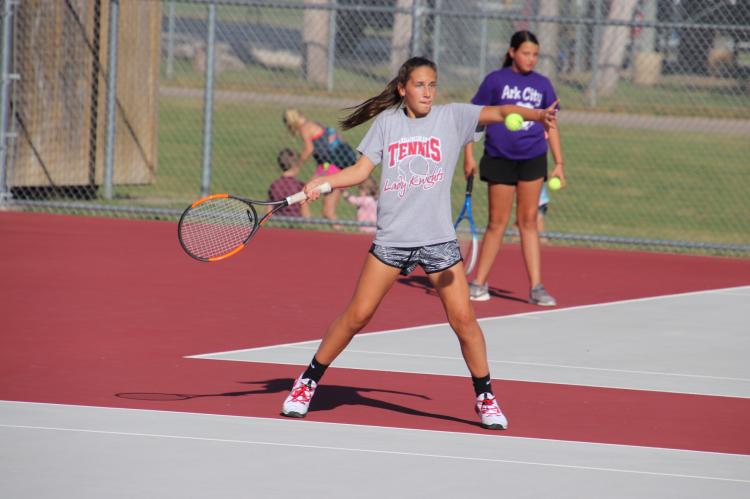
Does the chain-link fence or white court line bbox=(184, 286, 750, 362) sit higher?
the chain-link fence

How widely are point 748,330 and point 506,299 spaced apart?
202 centimetres

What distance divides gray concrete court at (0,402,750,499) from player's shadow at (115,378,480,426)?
0.38 metres

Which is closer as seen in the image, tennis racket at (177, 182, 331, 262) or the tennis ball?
the tennis ball

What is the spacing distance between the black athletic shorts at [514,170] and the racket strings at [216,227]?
2.76 metres

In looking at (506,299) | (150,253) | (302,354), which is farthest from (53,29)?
(302,354)

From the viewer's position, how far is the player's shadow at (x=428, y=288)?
11.5m

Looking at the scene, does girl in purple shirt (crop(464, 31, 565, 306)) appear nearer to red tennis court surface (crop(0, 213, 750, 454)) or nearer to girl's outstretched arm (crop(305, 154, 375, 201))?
red tennis court surface (crop(0, 213, 750, 454))

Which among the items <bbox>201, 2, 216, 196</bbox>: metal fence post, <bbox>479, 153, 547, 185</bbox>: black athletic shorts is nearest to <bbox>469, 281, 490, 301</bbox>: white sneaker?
<bbox>479, 153, 547, 185</bbox>: black athletic shorts

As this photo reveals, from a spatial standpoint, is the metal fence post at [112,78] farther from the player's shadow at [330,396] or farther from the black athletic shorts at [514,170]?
the player's shadow at [330,396]

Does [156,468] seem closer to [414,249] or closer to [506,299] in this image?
[414,249]

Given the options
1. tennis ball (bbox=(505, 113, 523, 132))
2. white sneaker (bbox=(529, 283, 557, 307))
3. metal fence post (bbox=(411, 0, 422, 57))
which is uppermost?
metal fence post (bbox=(411, 0, 422, 57))

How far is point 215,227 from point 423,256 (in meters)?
1.85

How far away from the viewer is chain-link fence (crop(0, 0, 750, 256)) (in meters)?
15.6

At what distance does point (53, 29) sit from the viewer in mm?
15859
